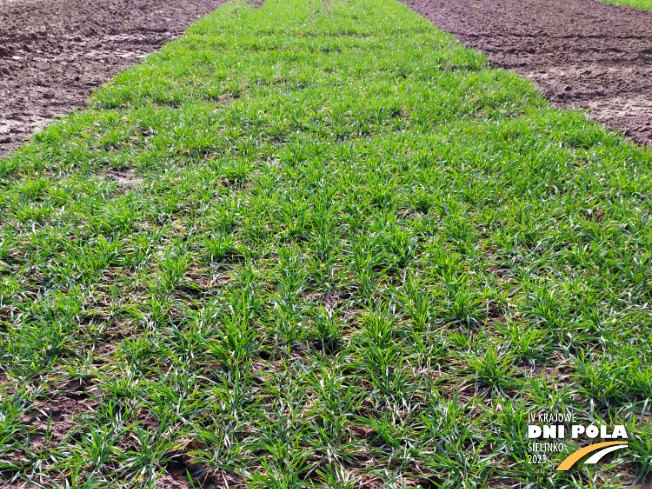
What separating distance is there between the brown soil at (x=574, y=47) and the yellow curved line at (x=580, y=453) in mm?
3531

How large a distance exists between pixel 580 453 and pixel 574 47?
8854 millimetres

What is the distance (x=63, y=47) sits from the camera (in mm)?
6934

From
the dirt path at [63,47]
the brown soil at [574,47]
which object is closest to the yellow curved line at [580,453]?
the brown soil at [574,47]

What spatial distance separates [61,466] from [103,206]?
1904 mm

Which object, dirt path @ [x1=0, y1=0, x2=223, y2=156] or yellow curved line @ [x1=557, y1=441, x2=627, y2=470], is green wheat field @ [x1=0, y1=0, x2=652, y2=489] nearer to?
yellow curved line @ [x1=557, y1=441, x2=627, y2=470]

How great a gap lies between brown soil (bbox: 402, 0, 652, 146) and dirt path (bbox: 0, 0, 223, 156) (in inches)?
256

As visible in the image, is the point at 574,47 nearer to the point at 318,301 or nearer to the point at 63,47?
the point at 318,301

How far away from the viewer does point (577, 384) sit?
5.40ft

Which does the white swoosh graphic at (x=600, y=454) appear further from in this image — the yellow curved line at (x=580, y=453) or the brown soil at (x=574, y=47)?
the brown soil at (x=574, y=47)

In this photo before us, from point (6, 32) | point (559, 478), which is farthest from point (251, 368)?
point (6, 32)

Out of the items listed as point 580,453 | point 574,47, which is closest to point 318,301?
point 580,453

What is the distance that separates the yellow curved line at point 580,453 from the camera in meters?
1.38

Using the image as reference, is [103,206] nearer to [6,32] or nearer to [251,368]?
[251,368]

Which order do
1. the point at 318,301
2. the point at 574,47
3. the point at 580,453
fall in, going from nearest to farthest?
the point at 580,453 < the point at 318,301 < the point at 574,47
